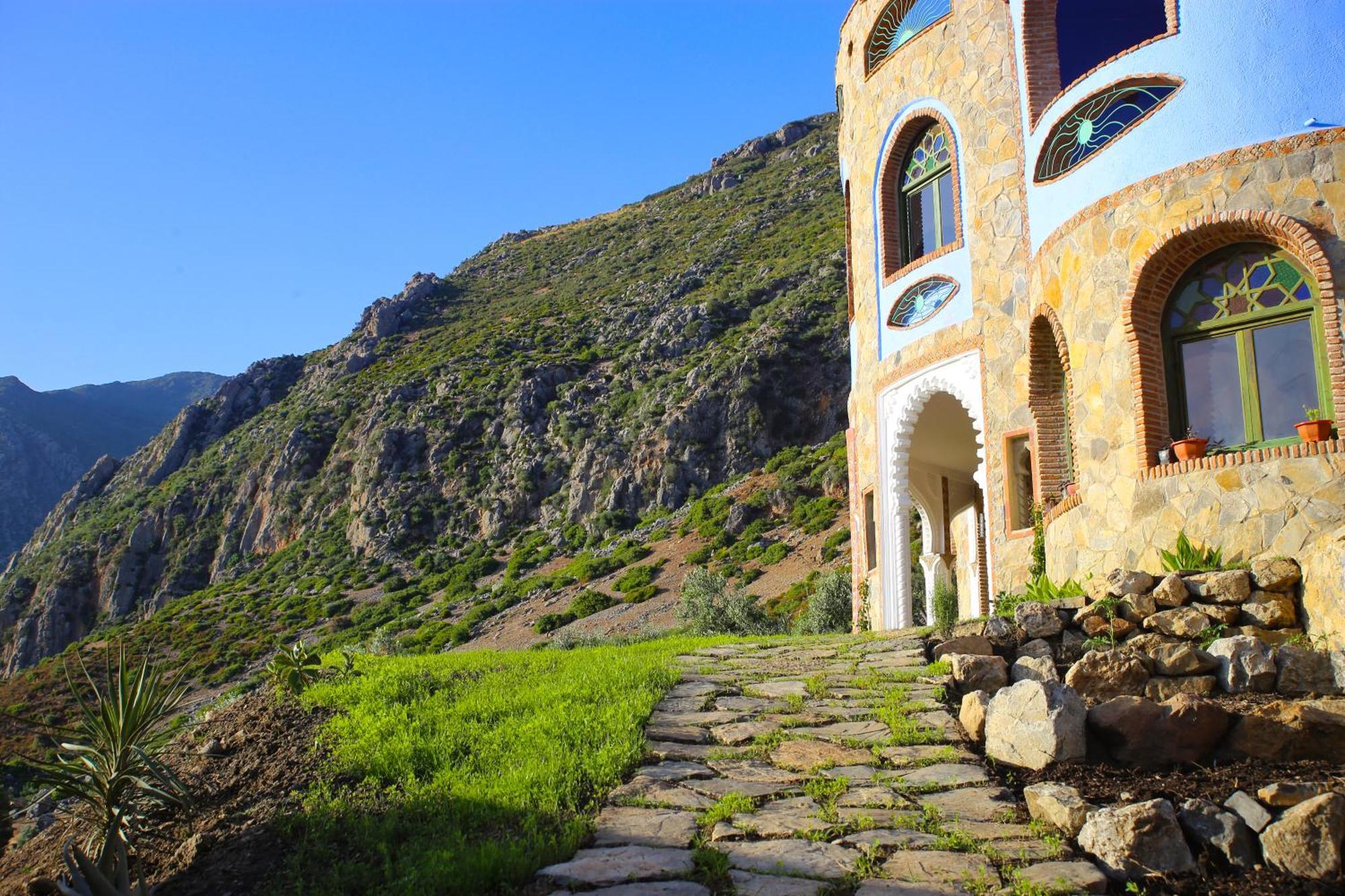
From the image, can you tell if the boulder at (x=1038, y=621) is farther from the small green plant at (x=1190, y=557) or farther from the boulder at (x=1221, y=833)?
the boulder at (x=1221, y=833)

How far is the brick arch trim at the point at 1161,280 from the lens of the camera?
999 cm

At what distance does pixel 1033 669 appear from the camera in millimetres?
8609

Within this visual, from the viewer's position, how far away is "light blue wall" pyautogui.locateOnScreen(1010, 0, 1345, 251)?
33.1 ft

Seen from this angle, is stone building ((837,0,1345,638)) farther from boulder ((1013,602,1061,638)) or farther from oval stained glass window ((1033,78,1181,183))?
boulder ((1013,602,1061,638))

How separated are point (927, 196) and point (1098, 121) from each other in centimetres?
474

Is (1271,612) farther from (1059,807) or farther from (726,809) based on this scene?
(726,809)

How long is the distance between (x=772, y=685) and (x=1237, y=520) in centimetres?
436

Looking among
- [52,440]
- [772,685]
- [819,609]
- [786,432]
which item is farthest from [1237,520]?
[52,440]

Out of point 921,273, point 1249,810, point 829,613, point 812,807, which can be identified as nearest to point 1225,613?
point 1249,810

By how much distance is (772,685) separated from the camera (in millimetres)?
9344

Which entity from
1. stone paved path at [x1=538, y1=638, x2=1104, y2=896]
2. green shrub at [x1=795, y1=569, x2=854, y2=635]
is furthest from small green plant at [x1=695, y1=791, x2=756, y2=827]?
green shrub at [x1=795, y1=569, x2=854, y2=635]

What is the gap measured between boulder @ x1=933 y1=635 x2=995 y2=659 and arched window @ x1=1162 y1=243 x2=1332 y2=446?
122 inches

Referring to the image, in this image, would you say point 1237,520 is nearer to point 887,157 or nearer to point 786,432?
point 887,157

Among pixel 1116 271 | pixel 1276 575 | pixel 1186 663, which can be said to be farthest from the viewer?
pixel 1116 271
